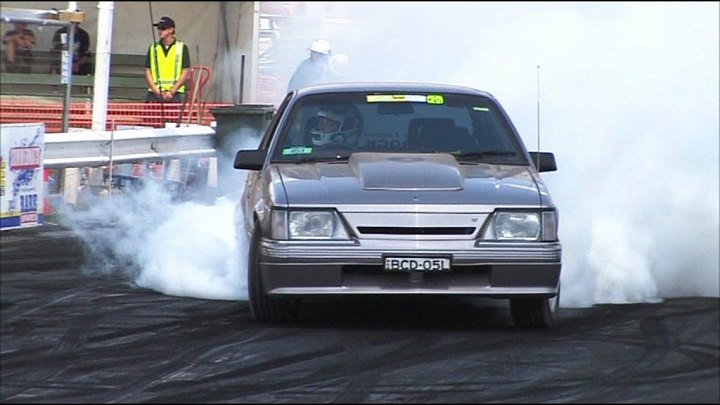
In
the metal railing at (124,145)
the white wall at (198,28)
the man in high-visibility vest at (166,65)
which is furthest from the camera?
the white wall at (198,28)

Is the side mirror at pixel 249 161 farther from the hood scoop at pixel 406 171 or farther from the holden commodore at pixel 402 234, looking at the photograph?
the hood scoop at pixel 406 171

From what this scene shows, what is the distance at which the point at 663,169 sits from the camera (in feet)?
38.3

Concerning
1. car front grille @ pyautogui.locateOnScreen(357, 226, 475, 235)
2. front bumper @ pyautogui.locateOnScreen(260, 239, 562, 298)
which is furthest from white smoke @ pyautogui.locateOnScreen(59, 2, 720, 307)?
car front grille @ pyautogui.locateOnScreen(357, 226, 475, 235)

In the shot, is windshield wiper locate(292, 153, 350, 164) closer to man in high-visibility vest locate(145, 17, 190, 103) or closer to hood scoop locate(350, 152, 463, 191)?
hood scoop locate(350, 152, 463, 191)

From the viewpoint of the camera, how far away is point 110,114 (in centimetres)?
1622

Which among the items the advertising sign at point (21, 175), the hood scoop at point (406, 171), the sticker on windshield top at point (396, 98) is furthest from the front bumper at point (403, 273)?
the advertising sign at point (21, 175)

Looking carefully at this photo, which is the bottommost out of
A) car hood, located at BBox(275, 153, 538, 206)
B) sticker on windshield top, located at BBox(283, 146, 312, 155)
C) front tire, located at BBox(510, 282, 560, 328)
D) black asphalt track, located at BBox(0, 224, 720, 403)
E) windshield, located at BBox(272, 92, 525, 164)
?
black asphalt track, located at BBox(0, 224, 720, 403)

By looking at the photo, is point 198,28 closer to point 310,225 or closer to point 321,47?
point 321,47

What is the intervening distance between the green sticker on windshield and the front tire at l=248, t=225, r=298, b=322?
1527 millimetres

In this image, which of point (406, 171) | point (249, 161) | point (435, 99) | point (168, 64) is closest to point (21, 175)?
point (168, 64)

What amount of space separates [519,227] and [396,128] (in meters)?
1.41

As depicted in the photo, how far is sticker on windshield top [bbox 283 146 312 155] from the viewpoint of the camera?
9180 millimetres

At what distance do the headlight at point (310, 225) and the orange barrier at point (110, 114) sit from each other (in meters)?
6.75

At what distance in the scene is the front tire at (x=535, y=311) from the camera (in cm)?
852
